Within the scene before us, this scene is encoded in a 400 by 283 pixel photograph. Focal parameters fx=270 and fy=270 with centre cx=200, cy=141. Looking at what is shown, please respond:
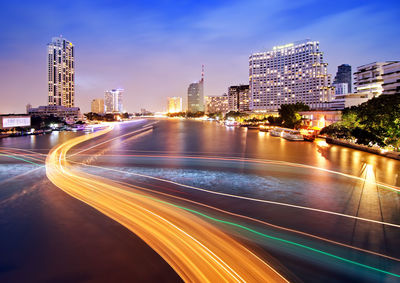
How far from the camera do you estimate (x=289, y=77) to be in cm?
16050

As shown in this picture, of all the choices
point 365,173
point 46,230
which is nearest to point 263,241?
point 46,230

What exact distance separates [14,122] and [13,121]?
0.25 metres

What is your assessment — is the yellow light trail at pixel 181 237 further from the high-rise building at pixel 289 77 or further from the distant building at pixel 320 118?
the high-rise building at pixel 289 77

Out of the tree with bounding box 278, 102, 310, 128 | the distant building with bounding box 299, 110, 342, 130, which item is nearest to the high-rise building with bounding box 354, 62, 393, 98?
the distant building with bounding box 299, 110, 342, 130

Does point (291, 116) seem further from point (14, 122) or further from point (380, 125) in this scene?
point (14, 122)

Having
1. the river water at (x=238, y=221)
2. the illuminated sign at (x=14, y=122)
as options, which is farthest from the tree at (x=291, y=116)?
the illuminated sign at (x=14, y=122)

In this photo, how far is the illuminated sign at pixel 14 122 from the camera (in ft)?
143

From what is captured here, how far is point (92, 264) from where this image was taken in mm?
5172

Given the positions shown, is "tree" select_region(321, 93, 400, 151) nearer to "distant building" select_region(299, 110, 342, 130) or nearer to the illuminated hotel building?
"distant building" select_region(299, 110, 342, 130)

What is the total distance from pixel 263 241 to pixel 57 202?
676 cm

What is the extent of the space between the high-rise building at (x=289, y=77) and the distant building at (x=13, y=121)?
415 feet

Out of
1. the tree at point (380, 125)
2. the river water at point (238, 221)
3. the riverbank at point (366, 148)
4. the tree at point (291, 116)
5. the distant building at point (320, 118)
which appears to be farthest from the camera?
the tree at point (291, 116)

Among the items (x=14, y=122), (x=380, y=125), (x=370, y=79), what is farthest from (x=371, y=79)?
(x=14, y=122)

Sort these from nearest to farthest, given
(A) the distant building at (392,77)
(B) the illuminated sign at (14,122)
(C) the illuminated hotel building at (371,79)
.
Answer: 1. (B) the illuminated sign at (14,122)
2. (A) the distant building at (392,77)
3. (C) the illuminated hotel building at (371,79)
